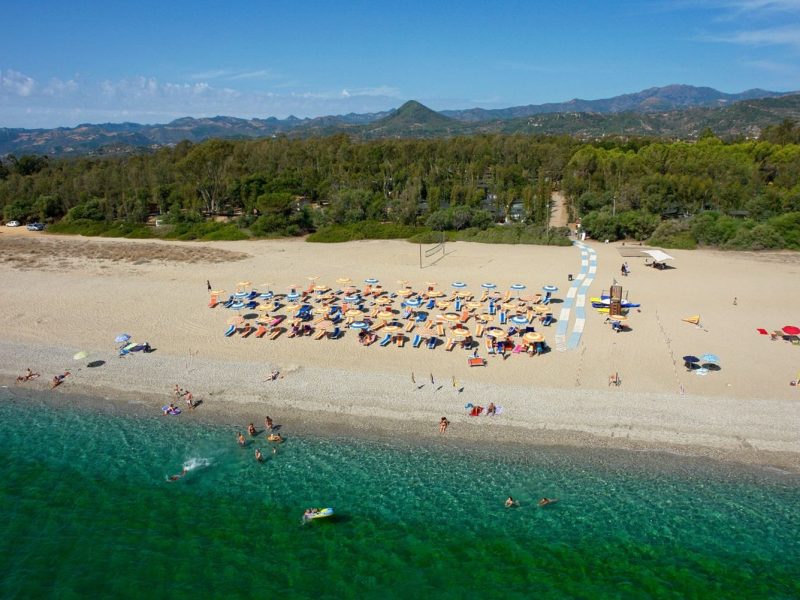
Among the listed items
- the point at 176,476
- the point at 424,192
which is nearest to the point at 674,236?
the point at 424,192

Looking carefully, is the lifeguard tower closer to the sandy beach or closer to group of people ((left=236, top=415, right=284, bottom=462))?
the sandy beach

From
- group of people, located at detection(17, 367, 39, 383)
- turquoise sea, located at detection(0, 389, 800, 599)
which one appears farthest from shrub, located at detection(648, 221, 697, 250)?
group of people, located at detection(17, 367, 39, 383)

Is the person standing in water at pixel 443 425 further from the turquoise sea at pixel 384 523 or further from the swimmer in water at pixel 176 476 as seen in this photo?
the swimmer in water at pixel 176 476

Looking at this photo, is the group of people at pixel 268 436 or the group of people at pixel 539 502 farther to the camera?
the group of people at pixel 268 436

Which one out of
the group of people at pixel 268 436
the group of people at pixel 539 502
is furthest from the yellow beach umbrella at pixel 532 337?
the group of people at pixel 268 436

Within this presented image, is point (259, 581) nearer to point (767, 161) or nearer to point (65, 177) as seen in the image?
point (767, 161)

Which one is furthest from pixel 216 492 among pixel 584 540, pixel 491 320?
pixel 491 320
